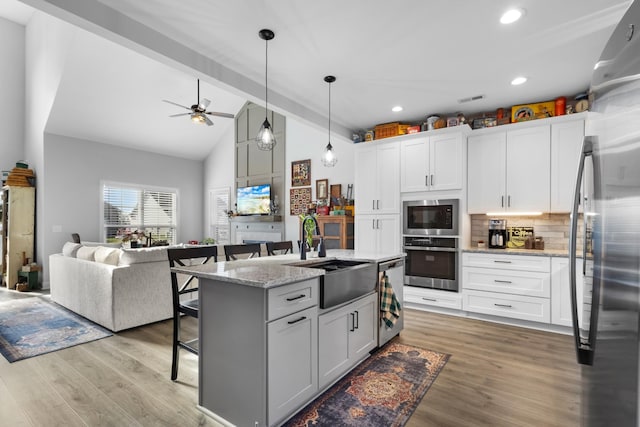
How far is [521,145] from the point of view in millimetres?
3971

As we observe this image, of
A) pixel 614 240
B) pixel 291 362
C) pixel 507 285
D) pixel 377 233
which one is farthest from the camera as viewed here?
pixel 377 233

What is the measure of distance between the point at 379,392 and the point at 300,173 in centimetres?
510

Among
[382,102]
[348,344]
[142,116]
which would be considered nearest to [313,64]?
[382,102]

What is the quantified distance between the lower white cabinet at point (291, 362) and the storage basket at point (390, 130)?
11.4ft

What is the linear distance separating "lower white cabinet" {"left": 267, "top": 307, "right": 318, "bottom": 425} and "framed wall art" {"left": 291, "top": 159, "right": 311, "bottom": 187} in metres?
4.84

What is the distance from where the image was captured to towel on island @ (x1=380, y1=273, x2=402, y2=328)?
299 cm

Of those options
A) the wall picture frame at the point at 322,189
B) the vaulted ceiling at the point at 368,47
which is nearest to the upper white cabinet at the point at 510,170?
the vaulted ceiling at the point at 368,47

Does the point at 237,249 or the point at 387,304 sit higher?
the point at 237,249

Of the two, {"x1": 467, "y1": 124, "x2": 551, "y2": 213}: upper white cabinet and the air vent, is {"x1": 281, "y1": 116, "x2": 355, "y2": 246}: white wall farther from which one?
{"x1": 467, "y1": 124, "x2": 551, "y2": 213}: upper white cabinet

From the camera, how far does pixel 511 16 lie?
2.41 m

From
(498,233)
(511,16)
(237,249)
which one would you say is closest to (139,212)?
(237,249)

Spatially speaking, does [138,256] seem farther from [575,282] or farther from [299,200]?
[575,282]

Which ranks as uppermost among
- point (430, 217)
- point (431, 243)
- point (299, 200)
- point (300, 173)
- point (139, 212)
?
point (300, 173)

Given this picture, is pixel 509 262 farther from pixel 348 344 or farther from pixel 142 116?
pixel 142 116
